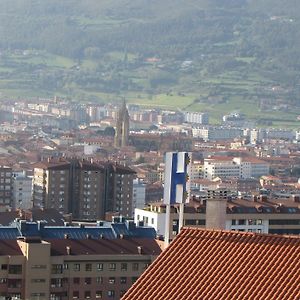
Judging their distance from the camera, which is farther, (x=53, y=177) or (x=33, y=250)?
(x=53, y=177)

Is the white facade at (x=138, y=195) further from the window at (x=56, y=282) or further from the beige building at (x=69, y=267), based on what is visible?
the window at (x=56, y=282)

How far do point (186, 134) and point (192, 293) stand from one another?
162969 mm

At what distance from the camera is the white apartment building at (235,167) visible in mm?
128750

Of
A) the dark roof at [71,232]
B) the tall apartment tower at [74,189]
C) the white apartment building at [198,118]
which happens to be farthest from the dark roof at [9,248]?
the white apartment building at [198,118]

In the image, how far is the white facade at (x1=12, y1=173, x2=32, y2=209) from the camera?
279 feet

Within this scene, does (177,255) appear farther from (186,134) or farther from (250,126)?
(250,126)

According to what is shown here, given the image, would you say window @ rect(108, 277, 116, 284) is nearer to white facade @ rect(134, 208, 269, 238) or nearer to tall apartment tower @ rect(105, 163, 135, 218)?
white facade @ rect(134, 208, 269, 238)

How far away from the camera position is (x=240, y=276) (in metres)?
12.5

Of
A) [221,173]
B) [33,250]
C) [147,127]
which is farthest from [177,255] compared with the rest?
[147,127]

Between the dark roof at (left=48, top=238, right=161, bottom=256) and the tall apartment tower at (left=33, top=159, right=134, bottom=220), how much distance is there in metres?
37.9

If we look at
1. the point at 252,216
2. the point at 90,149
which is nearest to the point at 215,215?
the point at 252,216

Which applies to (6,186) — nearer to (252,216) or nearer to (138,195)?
(138,195)

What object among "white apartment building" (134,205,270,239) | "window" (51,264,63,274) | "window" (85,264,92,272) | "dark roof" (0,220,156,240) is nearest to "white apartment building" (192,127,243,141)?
"white apartment building" (134,205,270,239)

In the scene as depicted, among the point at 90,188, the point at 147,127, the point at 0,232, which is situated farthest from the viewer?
the point at 147,127
